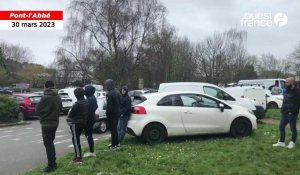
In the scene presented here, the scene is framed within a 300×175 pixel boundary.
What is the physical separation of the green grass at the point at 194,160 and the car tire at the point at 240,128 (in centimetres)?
79

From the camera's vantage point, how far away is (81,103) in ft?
29.8

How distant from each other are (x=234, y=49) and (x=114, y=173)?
2285 inches

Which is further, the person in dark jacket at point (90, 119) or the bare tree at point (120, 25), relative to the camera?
the bare tree at point (120, 25)

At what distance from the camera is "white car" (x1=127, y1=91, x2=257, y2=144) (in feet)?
37.1

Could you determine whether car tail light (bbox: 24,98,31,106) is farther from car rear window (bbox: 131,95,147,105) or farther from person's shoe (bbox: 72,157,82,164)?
person's shoe (bbox: 72,157,82,164)

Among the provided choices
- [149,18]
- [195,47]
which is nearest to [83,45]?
[149,18]

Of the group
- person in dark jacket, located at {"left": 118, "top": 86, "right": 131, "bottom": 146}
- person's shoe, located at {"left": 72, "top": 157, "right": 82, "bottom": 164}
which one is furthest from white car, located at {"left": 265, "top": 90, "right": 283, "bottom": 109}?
person's shoe, located at {"left": 72, "top": 157, "right": 82, "bottom": 164}

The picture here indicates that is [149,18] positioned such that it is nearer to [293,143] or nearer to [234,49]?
[234,49]

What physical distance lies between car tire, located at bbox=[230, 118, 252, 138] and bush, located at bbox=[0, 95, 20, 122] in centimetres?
1423

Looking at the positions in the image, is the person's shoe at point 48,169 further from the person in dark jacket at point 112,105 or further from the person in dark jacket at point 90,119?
the person in dark jacket at point 112,105

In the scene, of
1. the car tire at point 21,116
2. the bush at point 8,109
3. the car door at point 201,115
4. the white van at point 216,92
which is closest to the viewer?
the car door at point 201,115

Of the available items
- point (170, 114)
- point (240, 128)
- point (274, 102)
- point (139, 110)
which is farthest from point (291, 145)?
point (274, 102)

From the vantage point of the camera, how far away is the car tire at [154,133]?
11.3m

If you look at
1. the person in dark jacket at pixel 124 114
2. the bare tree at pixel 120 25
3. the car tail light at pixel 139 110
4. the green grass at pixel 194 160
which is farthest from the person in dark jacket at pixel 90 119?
the bare tree at pixel 120 25
